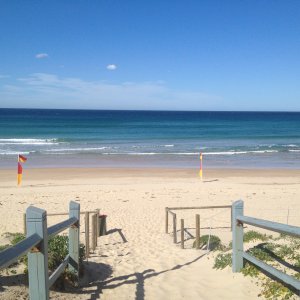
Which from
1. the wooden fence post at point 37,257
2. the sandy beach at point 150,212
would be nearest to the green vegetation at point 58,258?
the sandy beach at point 150,212

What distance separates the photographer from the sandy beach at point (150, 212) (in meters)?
5.44

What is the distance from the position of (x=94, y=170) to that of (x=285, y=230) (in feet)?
76.1

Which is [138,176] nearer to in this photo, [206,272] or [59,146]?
[206,272]

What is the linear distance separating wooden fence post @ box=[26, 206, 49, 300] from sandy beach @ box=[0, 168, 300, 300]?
58.1 inches

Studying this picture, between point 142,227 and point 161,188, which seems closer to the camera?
point 142,227

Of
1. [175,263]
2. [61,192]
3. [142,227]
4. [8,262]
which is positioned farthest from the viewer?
[61,192]

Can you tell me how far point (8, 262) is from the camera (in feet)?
9.01

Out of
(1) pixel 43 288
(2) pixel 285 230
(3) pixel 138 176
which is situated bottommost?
(3) pixel 138 176

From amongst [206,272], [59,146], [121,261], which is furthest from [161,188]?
[59,146]

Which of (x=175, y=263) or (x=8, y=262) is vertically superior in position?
(x=8, y=262)

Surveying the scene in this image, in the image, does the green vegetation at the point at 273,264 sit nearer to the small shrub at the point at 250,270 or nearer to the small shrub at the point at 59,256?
the small shrub at the point at 250,270

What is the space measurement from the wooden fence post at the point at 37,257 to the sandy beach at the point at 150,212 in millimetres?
1476

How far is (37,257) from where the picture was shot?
3562 millimetres

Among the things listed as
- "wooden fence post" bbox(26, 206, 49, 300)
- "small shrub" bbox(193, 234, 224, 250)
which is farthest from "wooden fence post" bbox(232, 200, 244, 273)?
"small shrub" bbox(193, 234, 224, 250)
